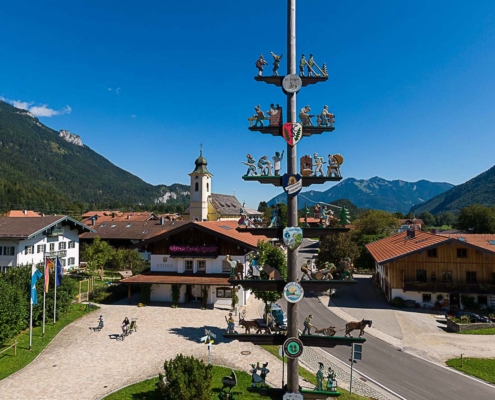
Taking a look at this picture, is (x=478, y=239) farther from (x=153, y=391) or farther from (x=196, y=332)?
(x=153, y=391)

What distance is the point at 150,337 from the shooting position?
26.1m

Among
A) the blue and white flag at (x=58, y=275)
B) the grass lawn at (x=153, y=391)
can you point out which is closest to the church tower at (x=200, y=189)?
the blue and white flag at (x=58, y=275)

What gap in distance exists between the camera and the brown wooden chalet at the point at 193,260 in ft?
116

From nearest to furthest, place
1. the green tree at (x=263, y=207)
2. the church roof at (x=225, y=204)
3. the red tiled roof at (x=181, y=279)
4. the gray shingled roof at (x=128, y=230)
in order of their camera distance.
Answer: the green tree at (x=263, y=207) → the red tiled roof at (x=181, y=279) → the gray shingled roof at (x=128, y=230) → the church roof at (x=225, y=204)

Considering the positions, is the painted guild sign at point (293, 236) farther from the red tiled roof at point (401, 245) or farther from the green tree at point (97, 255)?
the green tree at point (97, 255)

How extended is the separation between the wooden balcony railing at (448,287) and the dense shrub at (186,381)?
2909cm

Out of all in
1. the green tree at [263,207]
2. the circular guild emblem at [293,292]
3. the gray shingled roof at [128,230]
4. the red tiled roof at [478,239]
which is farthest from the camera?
the gray shingled roof at [128,230]

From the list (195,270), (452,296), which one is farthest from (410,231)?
(195,270)

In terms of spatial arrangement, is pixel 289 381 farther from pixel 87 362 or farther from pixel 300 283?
pixel 87 362

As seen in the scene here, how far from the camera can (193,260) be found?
37.0m

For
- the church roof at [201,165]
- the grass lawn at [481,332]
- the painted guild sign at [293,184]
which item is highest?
the church roof at [201,165]

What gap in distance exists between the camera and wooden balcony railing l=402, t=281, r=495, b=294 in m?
35.8

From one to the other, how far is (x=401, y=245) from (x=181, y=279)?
1083 inches

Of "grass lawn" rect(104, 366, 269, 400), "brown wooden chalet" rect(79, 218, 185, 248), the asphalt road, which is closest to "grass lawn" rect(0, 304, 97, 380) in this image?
"grass lawn" rect(104, 366, 269, 400)
